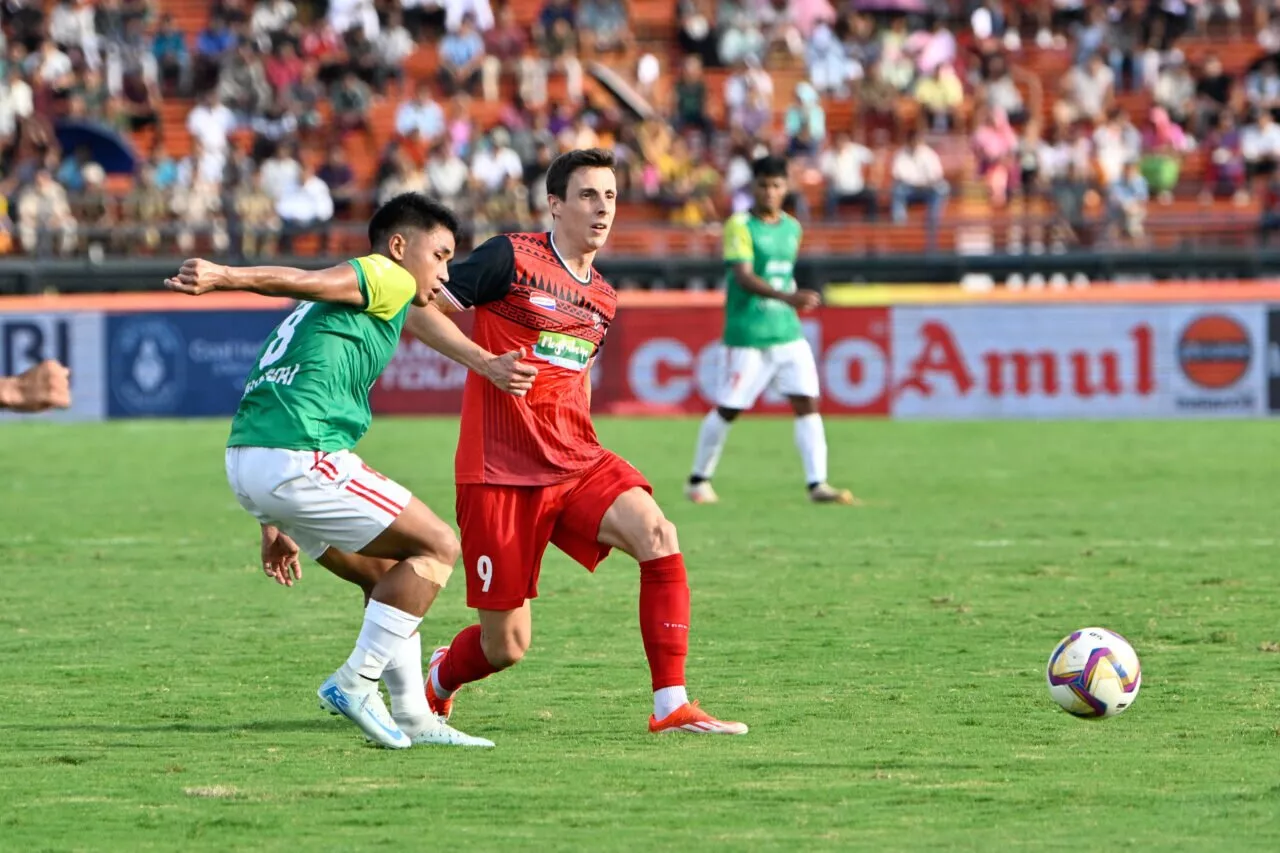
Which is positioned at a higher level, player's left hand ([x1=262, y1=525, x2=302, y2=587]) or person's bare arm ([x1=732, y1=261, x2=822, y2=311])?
person's bare arm ([x1=732, y1=261, x2=822, y2=311])

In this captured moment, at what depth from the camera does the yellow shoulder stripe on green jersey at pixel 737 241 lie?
50.0 ft

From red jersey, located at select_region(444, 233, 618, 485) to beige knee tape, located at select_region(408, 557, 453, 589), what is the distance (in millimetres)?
478

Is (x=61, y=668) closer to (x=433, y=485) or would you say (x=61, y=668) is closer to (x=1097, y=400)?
(x=433, y=485)

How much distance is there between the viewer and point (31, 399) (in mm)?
5258

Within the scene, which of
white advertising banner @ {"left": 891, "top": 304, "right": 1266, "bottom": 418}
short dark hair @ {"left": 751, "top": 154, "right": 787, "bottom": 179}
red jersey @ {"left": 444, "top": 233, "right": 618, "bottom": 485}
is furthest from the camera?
white advertising banner @ {"left": 891, "top": 304, "right": 1266, "bottom": 418}

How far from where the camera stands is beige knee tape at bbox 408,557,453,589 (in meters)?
7.02

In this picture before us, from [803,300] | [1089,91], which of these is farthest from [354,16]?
[803,300]

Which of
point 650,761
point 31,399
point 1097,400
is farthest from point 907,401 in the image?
point 31,399

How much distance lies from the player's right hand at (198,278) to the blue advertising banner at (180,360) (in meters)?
18.2

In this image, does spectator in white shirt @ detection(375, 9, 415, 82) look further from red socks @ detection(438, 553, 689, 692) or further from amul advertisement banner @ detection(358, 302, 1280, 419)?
red socks @ detection(438, 553, 689, 692)

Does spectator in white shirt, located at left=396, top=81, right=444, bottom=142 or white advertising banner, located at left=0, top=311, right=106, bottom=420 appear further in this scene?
spectator in white shirt, located at left=396, top=81, right=444, bottom=142

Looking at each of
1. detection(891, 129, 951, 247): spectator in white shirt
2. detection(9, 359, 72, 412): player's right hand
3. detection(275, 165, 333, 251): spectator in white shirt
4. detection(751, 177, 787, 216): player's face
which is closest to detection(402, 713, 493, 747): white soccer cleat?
detection(9, 359, 72, 412): player's right hand

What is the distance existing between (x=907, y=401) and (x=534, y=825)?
59.4 ft

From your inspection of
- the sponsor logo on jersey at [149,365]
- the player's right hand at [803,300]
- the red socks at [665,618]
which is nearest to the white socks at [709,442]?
the player's right hand at [803,300]
